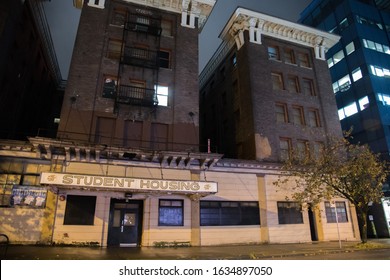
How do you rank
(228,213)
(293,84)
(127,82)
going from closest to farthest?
(228,213) → (127,82) → (293,84)

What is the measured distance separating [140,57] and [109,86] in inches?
147


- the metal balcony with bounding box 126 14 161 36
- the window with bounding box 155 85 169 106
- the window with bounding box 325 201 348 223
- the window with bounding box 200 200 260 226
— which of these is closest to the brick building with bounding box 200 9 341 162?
the window with bounding box 200 200 260 226

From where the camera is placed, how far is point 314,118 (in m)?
27.9

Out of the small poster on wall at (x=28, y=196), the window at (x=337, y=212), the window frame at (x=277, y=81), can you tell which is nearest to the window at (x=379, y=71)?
the window frame at (x=277, y=81)

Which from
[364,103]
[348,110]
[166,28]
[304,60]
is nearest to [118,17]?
[166,28]

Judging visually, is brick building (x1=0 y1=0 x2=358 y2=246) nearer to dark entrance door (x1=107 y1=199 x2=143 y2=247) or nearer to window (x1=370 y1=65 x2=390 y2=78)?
dark entrance door (x1=107 y1=199 x2=143 y2=247)

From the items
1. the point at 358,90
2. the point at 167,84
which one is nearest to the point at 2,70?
the point at 167,84

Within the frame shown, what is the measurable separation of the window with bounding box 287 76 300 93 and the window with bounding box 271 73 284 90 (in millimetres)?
834

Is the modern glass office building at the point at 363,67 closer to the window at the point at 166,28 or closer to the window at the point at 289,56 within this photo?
the window at the point at 289,56

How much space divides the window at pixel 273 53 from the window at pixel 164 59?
1121 cm

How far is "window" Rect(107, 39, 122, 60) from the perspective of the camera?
22.7 m

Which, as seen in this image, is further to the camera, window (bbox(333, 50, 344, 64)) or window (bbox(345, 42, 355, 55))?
window (bbox(333, 50, 344, 64))

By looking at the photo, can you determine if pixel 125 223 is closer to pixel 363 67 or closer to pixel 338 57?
pixel 363 67

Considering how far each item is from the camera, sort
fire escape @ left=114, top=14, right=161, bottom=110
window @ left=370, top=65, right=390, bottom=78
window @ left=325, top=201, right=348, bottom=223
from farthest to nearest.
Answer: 1. window @ left=370, top=65, right=390, bottom=78
2. window @ left=325, top=201, right=348, bottom=223
3. fire escape @ left=114, top=14, right=161, bottom=110
